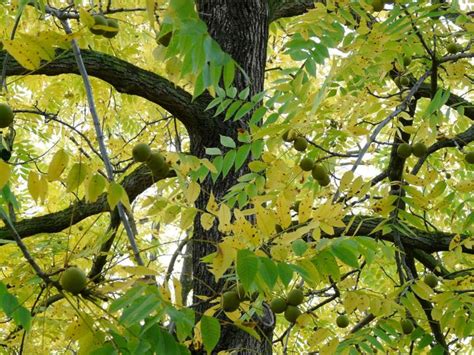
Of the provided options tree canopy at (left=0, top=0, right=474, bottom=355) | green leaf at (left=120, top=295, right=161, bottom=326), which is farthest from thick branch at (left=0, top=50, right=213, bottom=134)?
green leaf at (left=120, top=295, right=161, bottom=326)

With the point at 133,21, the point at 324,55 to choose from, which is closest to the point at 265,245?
the point at 324,55

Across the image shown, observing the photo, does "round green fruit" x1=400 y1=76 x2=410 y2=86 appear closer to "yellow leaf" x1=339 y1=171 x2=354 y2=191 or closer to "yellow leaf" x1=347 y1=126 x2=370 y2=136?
"yellow leaf" x1=347 y1=126 x2=370 y2=136

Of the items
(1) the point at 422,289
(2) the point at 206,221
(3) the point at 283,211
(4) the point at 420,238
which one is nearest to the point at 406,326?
(1) the point at 422,289

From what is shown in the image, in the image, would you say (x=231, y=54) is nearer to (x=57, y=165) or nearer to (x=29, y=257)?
(x=57, y=165)

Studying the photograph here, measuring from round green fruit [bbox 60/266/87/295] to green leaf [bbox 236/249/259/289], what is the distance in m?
0.38

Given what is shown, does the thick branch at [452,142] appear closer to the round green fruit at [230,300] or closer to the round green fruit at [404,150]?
the round green fruit at [404,150]

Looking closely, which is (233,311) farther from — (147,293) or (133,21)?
(133,21)

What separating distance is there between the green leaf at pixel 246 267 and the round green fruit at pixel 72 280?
0.38 m

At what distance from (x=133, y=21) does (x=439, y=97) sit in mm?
3809

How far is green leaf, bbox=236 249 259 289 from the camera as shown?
1.56 metres

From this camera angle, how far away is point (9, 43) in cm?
140

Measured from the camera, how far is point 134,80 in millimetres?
3193

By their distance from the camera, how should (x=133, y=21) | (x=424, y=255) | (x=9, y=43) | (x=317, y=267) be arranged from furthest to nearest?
(x=133, y=21) < (x=424, y=255) < (x=317, y=267) < (x=9, y=43)

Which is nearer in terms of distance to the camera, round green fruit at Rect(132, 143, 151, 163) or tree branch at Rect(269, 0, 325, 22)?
round green fruit at Rect(132, 143, 151, 163)
